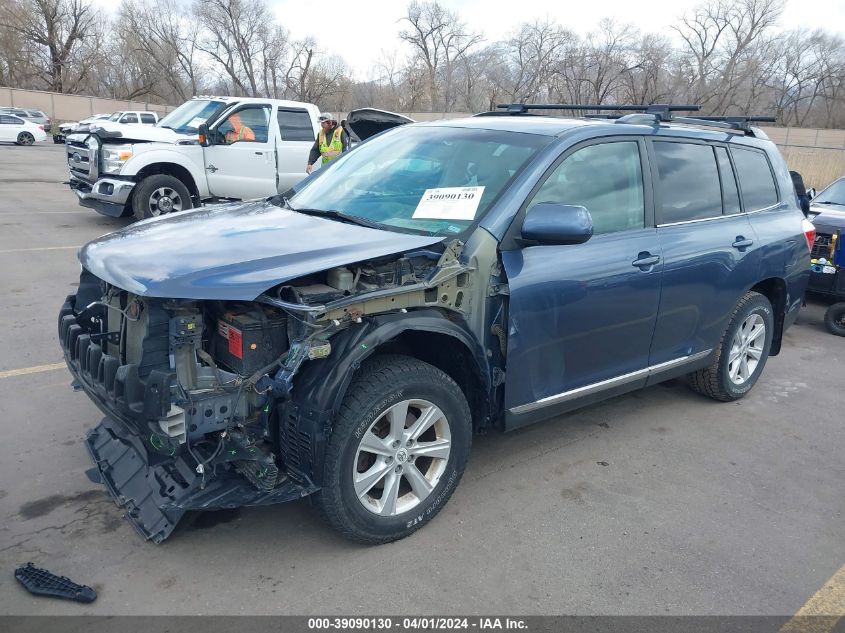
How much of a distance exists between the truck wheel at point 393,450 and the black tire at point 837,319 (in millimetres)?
5766

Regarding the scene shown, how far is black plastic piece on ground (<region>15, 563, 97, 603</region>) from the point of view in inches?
108

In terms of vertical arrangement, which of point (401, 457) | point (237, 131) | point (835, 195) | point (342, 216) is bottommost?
point (401, 457)

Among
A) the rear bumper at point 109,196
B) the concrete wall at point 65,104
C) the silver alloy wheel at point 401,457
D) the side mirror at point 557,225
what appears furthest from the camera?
the concrete wall at point 65,104

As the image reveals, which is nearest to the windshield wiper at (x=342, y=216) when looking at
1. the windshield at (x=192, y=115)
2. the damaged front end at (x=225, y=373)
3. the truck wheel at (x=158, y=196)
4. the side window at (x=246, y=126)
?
the damaged front end at (x=225, y=373)

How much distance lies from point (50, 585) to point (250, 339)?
50.5 inches

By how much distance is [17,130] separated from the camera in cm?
3294

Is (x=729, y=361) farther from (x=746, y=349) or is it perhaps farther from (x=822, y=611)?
(x=822, y=611)

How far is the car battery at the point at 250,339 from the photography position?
114 inches

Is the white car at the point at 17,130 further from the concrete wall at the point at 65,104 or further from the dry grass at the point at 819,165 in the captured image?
the dry grass at the point at 819,165

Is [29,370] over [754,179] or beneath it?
beneath

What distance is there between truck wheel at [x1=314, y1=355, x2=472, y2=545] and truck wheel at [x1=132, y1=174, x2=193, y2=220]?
814cm

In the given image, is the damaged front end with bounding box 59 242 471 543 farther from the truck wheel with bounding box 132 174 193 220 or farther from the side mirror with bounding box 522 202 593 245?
the truck wheel with bounding box 132 174 193 220

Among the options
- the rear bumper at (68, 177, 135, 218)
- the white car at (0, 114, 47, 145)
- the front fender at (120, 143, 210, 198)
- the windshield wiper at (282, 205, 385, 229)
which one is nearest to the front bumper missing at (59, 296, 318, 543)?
the windshield wiper at (282, 205, 385, 229)

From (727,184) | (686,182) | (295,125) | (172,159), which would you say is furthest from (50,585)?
(295,125)
